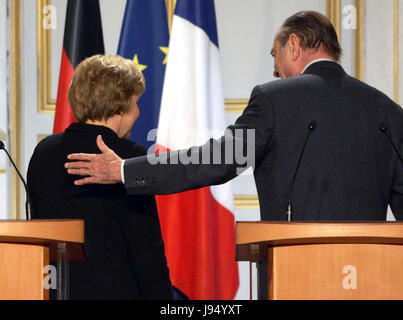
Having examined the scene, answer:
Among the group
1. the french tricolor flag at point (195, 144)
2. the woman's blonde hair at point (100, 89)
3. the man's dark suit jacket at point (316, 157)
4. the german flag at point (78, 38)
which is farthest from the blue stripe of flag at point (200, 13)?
the woman's blonde hair at point (100, 89)

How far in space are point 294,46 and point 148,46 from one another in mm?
1629

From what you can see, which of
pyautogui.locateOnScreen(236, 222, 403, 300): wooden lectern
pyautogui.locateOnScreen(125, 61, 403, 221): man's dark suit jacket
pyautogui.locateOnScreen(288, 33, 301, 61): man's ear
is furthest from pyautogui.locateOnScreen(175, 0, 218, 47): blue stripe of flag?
pyautogui.locateOnScreen(236, 222, 403, 300): wooden lectern

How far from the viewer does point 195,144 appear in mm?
4105

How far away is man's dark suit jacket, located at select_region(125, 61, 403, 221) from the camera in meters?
2.54

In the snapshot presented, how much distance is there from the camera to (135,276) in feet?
7.91

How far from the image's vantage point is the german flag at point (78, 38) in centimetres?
422

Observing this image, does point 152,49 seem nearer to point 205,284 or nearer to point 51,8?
point 51,8

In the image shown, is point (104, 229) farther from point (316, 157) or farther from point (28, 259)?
point (316, 157)

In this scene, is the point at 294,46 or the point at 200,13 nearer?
the point at 294,46

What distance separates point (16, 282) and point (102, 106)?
0.83 metres

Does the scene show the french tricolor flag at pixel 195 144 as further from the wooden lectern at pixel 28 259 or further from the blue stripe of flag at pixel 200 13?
the wooden lectern at pixel 28 259

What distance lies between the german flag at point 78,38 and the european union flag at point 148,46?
0.50ft

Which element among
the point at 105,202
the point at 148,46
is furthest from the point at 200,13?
the point at 105,202
